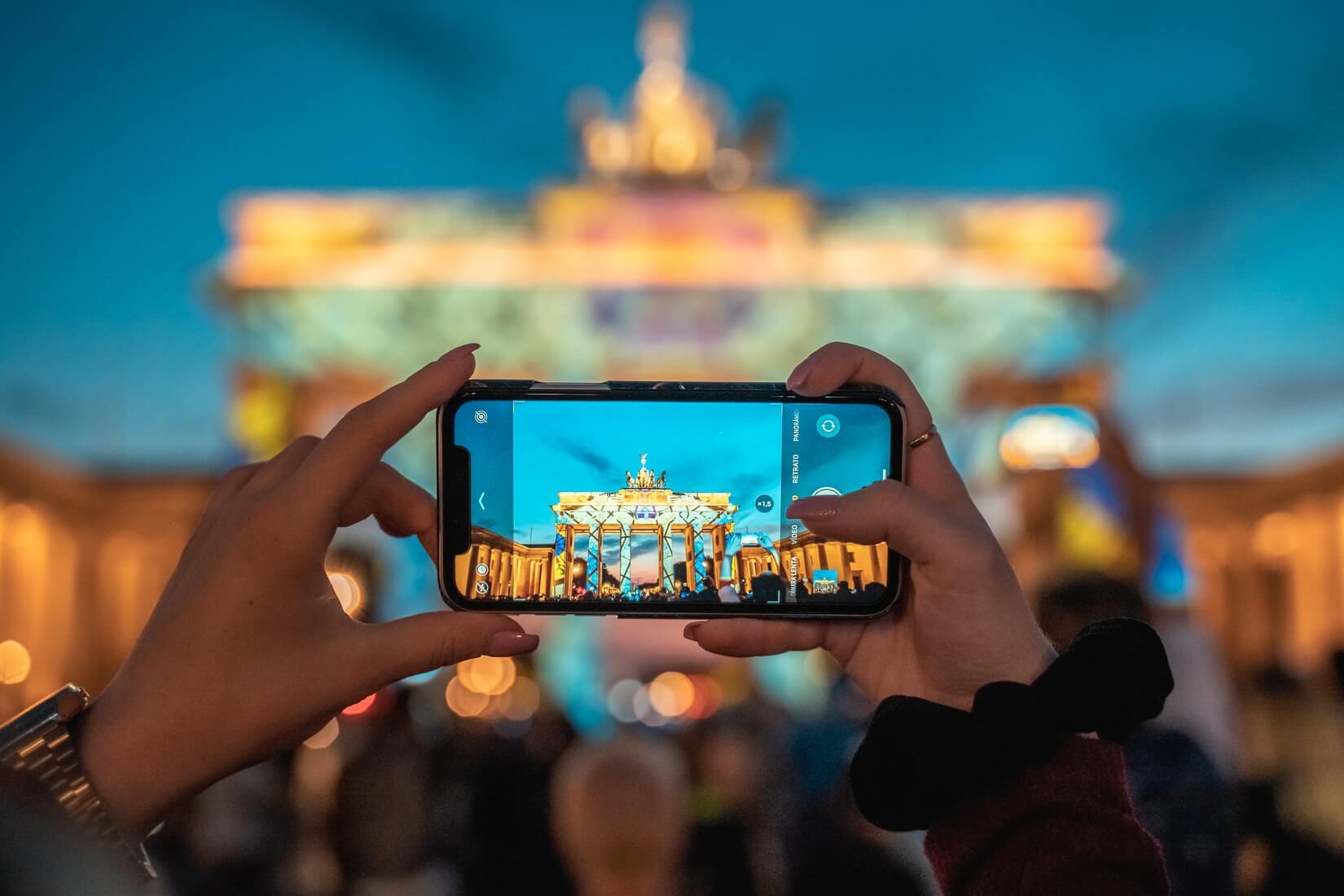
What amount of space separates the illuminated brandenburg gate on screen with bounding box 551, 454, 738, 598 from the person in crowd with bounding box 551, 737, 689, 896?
48.8 inches

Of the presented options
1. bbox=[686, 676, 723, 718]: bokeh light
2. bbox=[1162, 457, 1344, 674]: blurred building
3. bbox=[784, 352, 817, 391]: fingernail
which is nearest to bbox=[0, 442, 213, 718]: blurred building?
bbox=[686, 676, 723, 718]: bokeh light

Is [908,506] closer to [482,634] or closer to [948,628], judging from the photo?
[948,628]

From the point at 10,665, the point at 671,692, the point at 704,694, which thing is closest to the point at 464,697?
the point at 704,694

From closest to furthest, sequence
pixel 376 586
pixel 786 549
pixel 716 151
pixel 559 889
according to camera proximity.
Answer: pixel 786 549 → pixel 559 889 → pixel 376 586 → pixel 716 151

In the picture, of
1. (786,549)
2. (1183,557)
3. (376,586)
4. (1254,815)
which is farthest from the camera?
(376,586)

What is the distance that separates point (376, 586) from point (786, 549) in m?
3.17

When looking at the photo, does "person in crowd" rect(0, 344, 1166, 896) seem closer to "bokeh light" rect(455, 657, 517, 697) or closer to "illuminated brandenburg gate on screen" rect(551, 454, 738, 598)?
"illuminated brandenburg gate on screen" rect(551, 454, 738, 598)

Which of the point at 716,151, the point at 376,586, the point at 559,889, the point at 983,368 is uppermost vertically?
the point at 716,151

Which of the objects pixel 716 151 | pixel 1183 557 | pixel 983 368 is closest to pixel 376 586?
pixel 1183 557

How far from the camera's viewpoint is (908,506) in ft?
4.28

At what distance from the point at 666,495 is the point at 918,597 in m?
0.34

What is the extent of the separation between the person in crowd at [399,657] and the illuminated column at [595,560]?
5.3 inches

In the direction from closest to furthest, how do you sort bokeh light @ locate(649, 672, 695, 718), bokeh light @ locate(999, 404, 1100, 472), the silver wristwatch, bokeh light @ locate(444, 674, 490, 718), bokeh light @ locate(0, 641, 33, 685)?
the silver wristwatch < bokeh light @ locate(999, 404, 1100, 472) < bokeh light @ locate(0, 641, 33, 685) < bokeh light @ locate(444, 674, 490, 718) < bokeh light @ locate(649, 672, 695, 718)

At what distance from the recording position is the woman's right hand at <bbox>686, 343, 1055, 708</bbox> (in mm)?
1314
